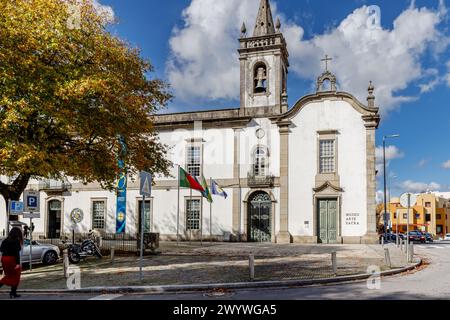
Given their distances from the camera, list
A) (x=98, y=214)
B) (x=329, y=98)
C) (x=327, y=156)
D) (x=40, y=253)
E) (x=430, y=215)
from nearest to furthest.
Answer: (x=40, y=253)
(x=327, y=156)
(x=329, y=98)
(x=98, y=214)
(x=430, y=215)

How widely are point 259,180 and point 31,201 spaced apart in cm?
1807

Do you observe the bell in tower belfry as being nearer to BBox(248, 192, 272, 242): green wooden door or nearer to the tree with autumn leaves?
BBox(248, 192, 272, 242): green wooden door

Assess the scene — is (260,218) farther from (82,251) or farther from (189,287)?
(189,287)

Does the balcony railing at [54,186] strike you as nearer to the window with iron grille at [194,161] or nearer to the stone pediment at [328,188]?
the window with iron grille at [194,161]

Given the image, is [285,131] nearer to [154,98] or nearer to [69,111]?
[154,98]

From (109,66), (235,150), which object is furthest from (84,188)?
(109,66)

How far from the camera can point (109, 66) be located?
16.6 m

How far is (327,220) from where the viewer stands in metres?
29.5

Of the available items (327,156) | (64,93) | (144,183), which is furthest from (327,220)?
(64,93)

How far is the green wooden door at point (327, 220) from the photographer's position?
29266 millimetres

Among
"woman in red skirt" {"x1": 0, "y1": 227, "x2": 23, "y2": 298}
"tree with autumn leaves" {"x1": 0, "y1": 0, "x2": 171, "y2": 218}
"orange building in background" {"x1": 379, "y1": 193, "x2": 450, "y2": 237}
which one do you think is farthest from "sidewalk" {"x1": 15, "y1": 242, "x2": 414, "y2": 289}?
"orange building in background" {"x1": 379, "y1": 193, "x2": 450, "y2": 237}
